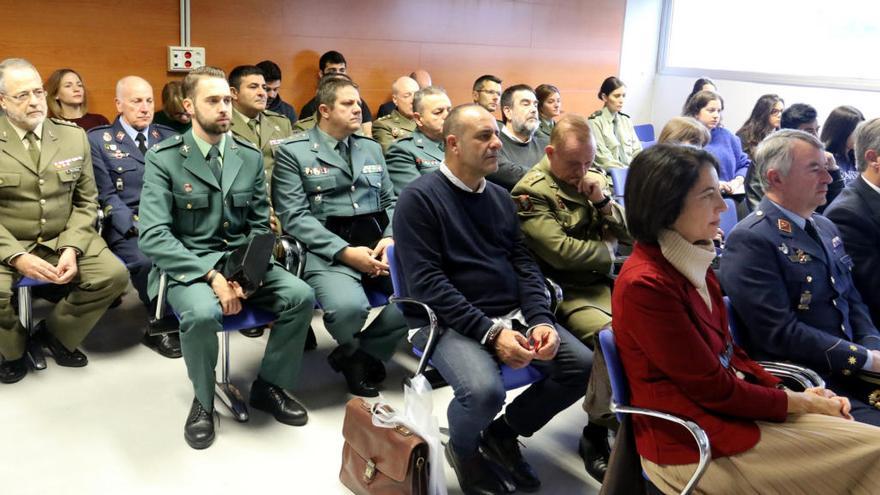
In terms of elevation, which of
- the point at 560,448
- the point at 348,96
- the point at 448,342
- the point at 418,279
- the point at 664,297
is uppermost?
the point at 348,96

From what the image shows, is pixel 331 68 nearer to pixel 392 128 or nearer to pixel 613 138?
pixel 392 128

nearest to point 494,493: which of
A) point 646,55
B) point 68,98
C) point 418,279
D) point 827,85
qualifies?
point 418,279

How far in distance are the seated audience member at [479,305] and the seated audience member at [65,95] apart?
2.82 m

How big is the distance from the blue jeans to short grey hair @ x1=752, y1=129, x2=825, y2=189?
35.3 inches

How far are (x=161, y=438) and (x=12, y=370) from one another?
92 centimetres

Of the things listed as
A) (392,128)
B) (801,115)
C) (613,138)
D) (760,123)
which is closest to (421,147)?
(392,128)

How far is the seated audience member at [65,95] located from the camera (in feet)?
15.3

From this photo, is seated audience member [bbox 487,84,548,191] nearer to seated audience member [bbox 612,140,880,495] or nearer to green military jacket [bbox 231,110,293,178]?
green military jacket [bbox 231,110,293,178]

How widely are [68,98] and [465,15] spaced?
383 centimetres

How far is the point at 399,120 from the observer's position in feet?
18.5

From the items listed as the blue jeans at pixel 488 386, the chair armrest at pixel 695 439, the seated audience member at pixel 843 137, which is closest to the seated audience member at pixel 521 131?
the seated audience member at pixel 843 137

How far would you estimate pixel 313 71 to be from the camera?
626cm

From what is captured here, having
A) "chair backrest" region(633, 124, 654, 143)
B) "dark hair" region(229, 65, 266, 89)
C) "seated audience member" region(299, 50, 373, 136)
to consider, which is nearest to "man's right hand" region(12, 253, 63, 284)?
"dark hair" region(229, 65, 266, 89)

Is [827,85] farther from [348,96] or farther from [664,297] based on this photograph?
[664,297]
